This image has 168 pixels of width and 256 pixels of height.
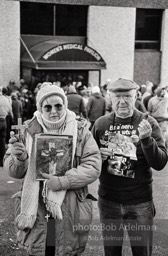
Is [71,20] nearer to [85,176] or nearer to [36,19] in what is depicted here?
[36,19]

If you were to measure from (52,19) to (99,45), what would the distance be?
2.17 metres

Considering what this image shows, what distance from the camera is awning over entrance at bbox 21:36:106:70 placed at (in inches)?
592

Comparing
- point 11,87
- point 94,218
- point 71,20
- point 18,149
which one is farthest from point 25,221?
point 71,20

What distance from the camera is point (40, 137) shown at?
3064 millimetres

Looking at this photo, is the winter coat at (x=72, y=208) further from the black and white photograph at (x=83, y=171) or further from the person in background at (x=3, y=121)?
the person in background at (x=3, y=121)

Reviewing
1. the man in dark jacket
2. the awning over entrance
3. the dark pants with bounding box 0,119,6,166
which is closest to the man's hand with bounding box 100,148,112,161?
the man in dark jacket

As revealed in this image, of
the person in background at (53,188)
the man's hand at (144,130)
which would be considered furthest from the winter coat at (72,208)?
the man's hand at (144,130)

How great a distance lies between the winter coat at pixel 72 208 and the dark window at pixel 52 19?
1425 cm

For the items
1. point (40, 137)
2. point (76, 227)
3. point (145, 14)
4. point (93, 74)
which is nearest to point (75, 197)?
point (76, 227)

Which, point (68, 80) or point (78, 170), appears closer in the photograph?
point (78, 170)

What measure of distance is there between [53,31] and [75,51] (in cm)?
215

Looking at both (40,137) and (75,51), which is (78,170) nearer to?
(40,137)

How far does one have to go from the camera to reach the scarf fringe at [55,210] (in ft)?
9.98

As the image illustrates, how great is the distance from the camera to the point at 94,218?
19.5 feet
